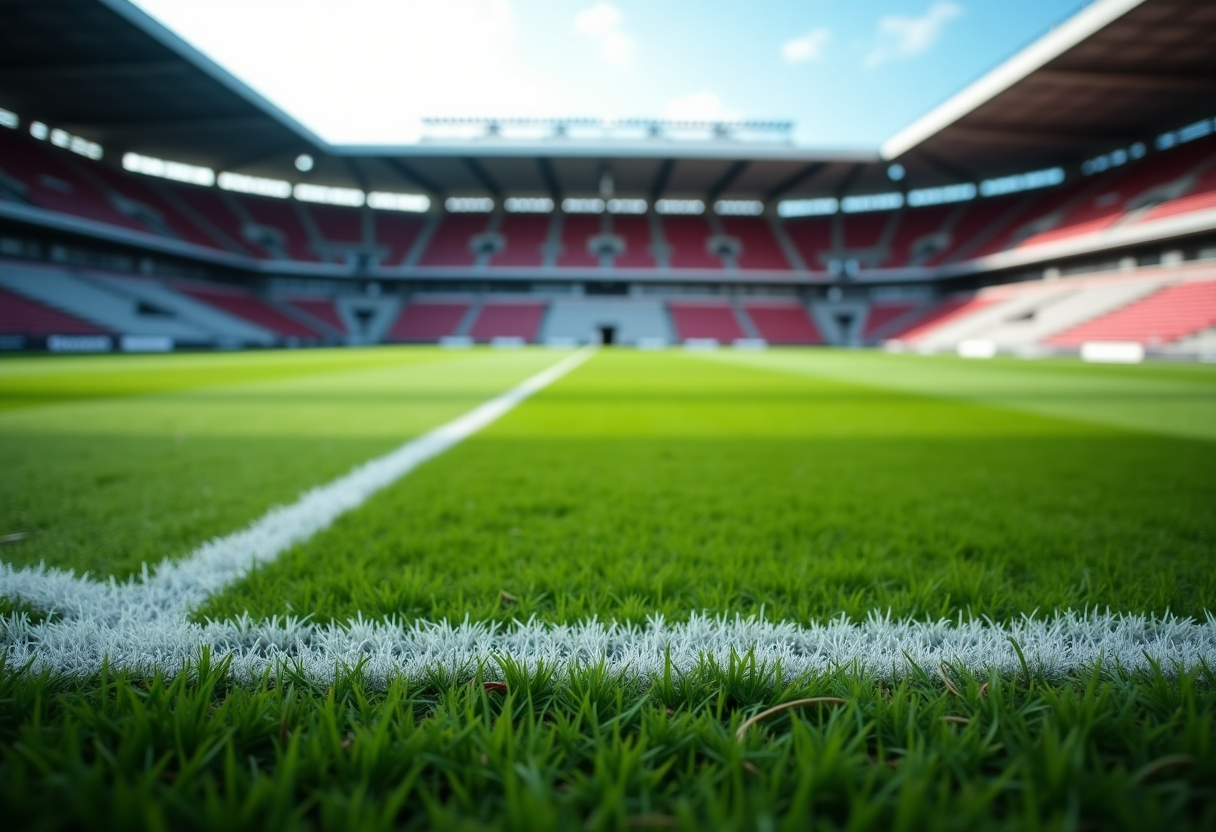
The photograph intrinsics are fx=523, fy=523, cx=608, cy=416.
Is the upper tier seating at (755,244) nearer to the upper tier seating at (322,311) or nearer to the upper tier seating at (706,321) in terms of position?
the upper tier seating at (706,321)

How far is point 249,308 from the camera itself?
32.2m

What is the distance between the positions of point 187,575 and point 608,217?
45947 mm

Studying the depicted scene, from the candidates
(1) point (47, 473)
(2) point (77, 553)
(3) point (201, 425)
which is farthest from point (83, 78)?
(2) point (77, 553)

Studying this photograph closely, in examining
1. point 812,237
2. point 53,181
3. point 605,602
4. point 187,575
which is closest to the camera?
point 605,602

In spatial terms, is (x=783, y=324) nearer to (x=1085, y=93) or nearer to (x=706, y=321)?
(x=706, y=321)

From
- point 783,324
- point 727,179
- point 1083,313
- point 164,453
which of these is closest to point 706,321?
point 783,324

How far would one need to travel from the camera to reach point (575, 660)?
108cm

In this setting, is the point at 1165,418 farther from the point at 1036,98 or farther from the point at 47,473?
the point at 1036,98

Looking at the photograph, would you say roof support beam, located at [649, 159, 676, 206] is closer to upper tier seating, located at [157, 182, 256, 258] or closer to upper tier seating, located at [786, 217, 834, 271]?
upper tier seating, located at [786, 217, 834, 271]

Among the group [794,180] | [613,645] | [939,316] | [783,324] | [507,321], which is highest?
[794,180]

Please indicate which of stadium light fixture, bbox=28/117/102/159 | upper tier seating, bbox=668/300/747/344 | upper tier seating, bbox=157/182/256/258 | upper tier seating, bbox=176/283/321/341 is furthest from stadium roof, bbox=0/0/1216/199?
upper tier seating, bbox=668/300/747/344

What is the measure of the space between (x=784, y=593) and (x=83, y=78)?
34.6 metres

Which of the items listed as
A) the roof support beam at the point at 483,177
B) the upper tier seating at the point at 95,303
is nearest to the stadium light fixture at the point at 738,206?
the roof support beam at the point at 483,177

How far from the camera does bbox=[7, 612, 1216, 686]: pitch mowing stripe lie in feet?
3.62
